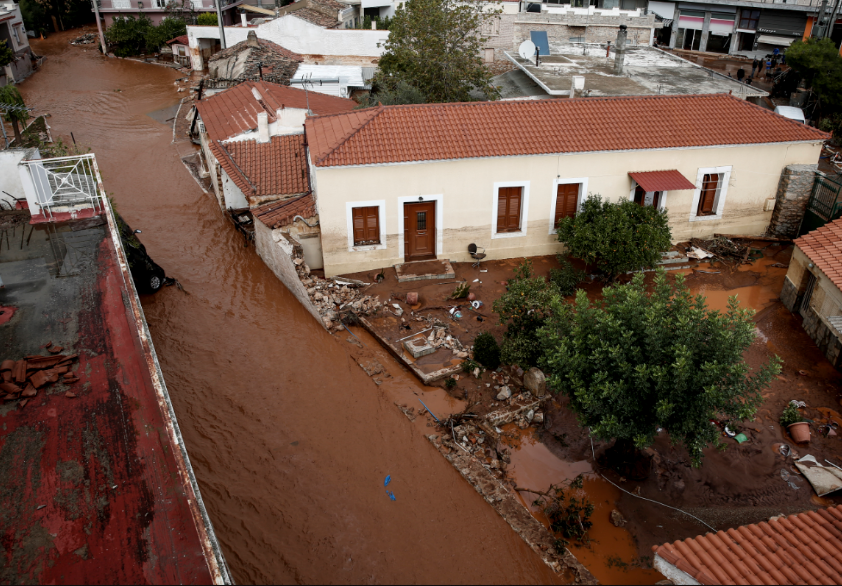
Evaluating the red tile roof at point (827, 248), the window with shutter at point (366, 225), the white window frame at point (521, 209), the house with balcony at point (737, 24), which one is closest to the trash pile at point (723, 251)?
the red tile roof at point (827, 248)

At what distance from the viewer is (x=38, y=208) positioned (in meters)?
16.7

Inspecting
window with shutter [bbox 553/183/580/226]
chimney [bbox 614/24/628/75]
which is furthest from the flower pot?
chimney [bbox 614/24/628/75]

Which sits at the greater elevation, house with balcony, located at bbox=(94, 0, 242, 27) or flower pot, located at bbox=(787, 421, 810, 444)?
house with balcony, located at bbox=(94, 0, 242, 27)

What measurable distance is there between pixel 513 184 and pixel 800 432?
9.86 m

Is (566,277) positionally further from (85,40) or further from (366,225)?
(85,40)

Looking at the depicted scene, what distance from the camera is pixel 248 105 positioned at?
987 inches

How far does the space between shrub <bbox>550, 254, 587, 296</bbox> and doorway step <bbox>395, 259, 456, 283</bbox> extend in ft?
9.87

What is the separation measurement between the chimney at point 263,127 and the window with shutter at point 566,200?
1054 centimetres

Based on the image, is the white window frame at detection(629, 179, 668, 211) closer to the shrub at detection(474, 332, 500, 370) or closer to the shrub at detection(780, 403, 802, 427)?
the shrub at detection(474, 332, 500, 370)

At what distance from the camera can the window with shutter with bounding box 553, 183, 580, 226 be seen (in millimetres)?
19453

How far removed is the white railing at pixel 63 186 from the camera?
1667 centimetres

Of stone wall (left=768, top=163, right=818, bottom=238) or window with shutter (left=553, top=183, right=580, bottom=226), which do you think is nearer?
window with shutter (left=553, top=183, right=580, bottom=226)

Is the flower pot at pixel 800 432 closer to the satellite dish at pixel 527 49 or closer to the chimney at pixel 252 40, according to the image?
the satellite dish at pixel 527 49

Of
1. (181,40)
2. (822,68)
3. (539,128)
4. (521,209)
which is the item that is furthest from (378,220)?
(181,40)
